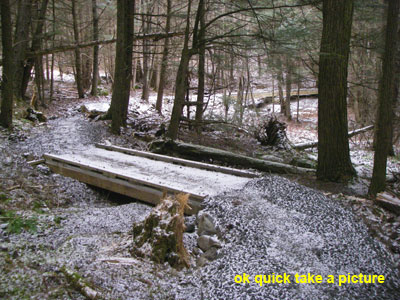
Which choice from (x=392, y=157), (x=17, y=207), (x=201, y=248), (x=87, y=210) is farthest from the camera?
(x=392, y=157)

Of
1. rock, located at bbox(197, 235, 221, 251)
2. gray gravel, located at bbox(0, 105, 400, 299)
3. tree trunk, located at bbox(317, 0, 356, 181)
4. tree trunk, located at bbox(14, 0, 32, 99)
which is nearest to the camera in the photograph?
gray gravel, located at bbox(0, 105, 400, 299)

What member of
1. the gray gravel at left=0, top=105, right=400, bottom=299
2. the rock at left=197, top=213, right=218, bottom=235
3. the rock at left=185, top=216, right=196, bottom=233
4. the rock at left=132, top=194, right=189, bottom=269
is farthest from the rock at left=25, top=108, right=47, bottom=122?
the rock at left=197, top=213, right=218, bottom=235

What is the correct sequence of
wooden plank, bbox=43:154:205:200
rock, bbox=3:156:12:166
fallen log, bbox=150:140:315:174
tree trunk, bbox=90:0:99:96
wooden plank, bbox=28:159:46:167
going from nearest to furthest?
wooden plank, bbox=43:154:205:200, rock, bbox=3:156:12:166, wooden plank, bbox=28:159:46:167, fallen log, bbox=150:140:315:174, tree trunk, bbox=90:0:99:96

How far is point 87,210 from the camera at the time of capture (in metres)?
4.72

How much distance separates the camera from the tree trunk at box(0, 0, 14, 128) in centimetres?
679

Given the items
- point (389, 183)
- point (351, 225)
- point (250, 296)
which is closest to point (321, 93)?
point (389, 183)

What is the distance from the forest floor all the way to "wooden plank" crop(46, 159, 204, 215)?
0.23 meters

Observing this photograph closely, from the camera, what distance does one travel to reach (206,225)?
372 centimetres

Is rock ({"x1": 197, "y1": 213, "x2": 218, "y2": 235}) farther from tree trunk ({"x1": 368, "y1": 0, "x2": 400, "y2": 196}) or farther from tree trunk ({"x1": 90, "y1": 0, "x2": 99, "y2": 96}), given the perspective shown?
tree trunk ({"x1": 90, "y1": 0, "x2": 99, "y2": 96})

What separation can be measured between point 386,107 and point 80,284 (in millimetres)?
4544

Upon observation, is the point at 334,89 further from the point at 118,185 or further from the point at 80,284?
the point at 80,284

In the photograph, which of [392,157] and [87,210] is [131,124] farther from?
[392,157]

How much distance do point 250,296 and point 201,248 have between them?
3.27ft

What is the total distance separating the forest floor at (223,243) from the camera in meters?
2.64
